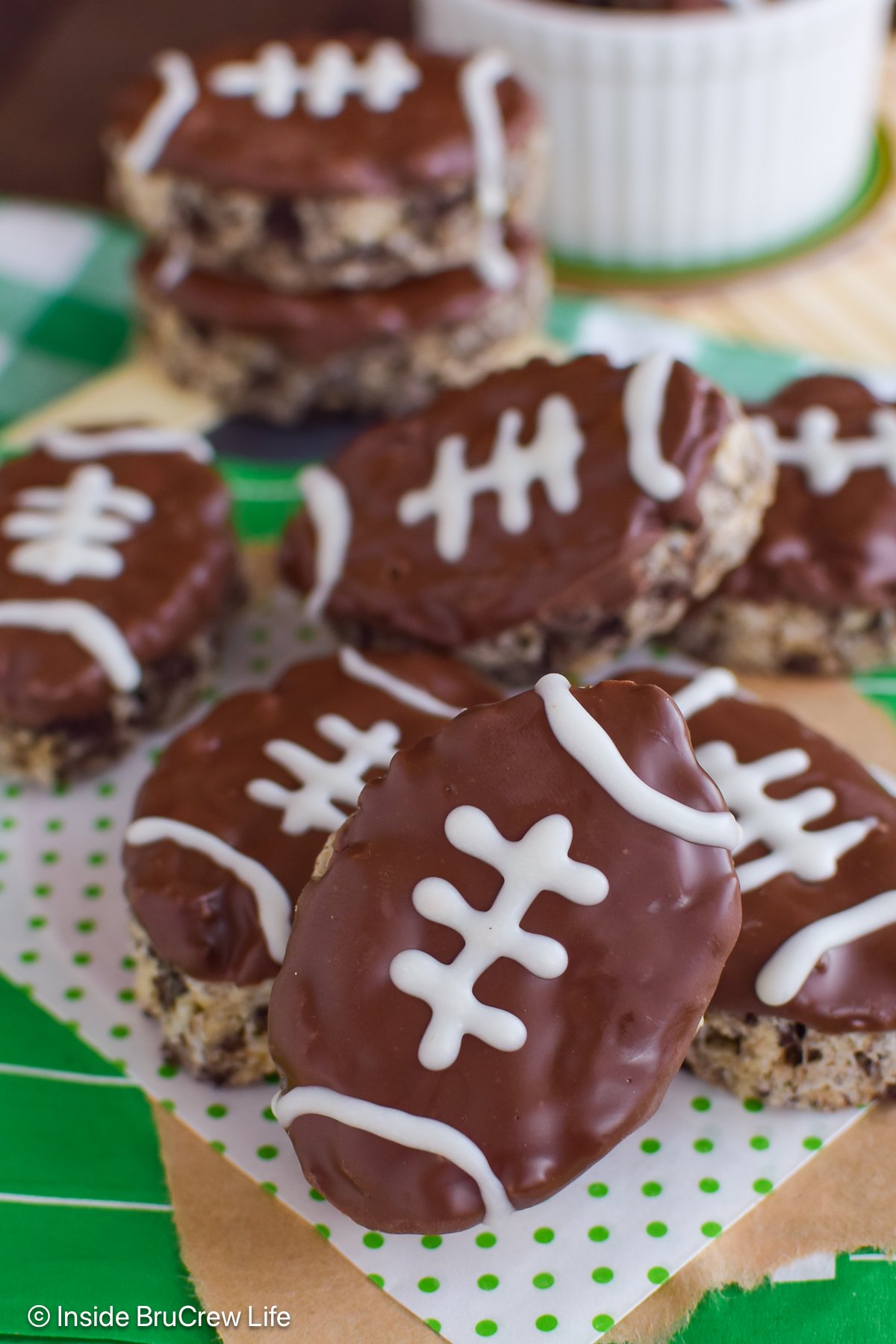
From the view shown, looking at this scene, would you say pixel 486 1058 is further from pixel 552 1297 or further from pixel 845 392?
pixel 845 392

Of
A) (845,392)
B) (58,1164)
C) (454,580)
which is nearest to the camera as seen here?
(58,1164)

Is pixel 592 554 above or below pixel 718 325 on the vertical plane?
above

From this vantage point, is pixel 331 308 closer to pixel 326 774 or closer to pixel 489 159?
pixel 489 159

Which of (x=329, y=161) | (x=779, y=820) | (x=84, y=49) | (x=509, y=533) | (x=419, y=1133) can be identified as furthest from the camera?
(x=84, y=49)

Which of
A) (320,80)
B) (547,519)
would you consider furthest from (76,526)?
(320,80)

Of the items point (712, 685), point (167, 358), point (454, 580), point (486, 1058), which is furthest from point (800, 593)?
point (167, 358)
